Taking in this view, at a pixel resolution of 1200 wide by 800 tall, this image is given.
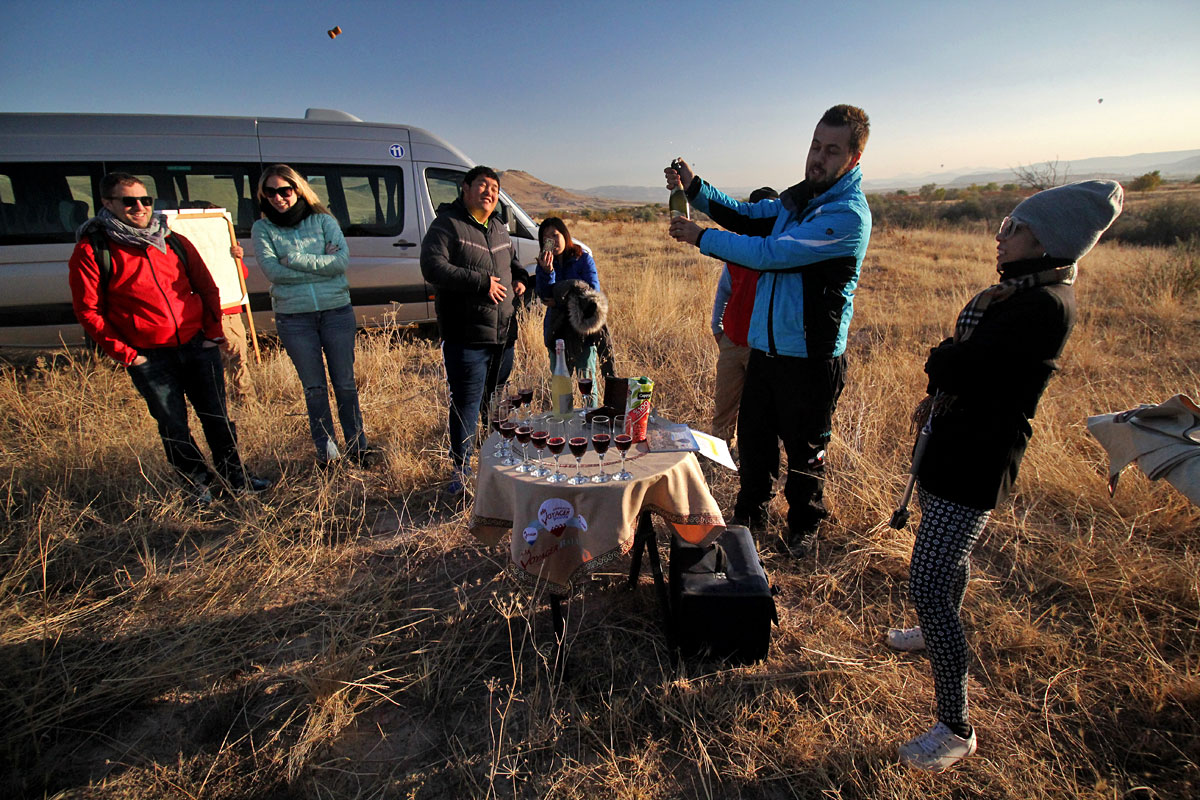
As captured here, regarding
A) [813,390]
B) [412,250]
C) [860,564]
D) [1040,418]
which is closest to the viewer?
[813,390]

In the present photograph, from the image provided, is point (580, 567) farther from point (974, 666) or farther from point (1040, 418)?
point (1040, 418)

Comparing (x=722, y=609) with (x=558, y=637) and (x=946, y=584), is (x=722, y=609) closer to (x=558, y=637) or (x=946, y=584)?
(x=558, y=637)

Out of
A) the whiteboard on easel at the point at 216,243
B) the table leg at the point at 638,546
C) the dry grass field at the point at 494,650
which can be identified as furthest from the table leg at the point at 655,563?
the whiteboard on easel at the point at 216,243

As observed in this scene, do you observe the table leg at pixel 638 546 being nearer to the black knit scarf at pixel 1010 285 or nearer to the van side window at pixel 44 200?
the black knit scarf at pixel 1010 285

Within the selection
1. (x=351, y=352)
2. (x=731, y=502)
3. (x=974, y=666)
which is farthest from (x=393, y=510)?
(x=974, y=666)

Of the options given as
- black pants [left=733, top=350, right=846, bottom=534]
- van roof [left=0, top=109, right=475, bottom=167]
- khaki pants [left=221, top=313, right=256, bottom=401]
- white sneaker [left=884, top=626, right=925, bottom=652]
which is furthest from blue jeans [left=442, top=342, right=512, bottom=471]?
van roof [left=0, top=109, right=475, bottom=167]

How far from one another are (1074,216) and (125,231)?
417 centimetres

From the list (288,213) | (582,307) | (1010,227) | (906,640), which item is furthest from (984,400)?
(288,213)

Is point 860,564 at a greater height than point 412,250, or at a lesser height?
lesser

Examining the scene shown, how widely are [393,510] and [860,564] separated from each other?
9.19ft

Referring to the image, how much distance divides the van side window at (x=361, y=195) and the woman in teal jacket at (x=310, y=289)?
2757 millimetres

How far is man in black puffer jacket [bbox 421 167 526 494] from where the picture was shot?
3.20m

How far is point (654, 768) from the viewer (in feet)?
6.19

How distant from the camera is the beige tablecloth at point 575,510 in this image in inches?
74.5
